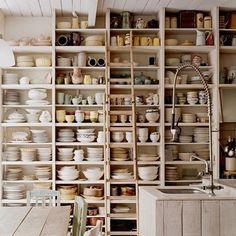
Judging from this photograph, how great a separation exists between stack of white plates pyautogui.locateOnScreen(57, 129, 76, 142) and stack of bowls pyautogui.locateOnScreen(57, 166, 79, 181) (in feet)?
1.17

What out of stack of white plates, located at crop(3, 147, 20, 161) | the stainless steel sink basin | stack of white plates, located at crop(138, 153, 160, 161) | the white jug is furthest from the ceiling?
the stainless steel sink basin

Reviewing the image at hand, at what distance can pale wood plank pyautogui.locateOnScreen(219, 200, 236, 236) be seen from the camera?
308cm

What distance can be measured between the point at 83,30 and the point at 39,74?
83cm

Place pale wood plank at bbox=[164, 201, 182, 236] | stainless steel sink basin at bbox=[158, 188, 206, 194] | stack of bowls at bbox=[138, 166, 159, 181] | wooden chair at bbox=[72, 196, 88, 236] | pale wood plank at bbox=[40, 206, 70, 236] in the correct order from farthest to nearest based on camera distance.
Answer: stack of bowls at bbox=[138, 166, 159, 181]
stainless steel sink basin at bbox=[158, 188, 206, 194]
pale wood plank at bbox=[164, 201, 182, 236]
wooden chair at bbox=[72, 196, 88, 236]
pale wood plank at bbox=[40, 206, 70, 236]

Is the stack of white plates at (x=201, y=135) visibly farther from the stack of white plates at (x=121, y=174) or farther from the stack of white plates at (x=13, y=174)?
the stack of white plates at (x=13, y=174)

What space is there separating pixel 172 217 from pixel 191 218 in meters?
0.14

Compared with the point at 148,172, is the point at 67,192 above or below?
below

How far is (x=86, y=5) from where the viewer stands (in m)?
5.27

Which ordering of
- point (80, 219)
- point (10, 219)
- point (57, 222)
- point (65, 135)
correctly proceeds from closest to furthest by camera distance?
point (80, 219) < point (57, 222) < point (10, 219) < point (65, 135)

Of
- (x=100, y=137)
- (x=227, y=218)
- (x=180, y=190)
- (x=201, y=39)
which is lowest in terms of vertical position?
(x=227, y=218)

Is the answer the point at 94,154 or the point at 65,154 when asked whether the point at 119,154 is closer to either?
the point at 94,154

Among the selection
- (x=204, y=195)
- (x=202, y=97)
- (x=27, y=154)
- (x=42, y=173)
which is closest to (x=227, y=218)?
(x=204, y=195)

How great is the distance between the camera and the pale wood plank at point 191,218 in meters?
3.07

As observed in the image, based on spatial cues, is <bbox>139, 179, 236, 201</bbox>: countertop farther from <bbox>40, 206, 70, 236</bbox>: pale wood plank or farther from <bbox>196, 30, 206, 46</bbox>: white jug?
<bbox>196, 30, 206, 46</bbox>: white jug
